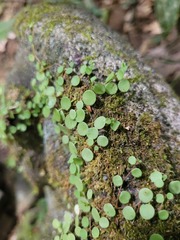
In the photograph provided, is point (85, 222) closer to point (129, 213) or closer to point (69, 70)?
point (129, 213)

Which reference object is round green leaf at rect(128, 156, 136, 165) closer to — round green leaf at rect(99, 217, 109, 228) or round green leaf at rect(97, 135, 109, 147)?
round green leaf at rect(97, 135, 109, 147)

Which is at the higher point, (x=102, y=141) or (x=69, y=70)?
(x=69, y=70)

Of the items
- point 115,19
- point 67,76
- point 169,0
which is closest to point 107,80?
point 67,76

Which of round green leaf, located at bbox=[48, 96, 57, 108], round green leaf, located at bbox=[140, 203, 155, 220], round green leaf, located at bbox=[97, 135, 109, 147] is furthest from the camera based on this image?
round green leaf, located at bbox=[48, 96, 57, 108]

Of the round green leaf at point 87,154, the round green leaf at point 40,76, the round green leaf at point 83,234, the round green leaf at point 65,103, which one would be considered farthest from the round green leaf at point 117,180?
the round green leaf at point 40,76

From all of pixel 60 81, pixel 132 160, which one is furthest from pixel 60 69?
pixel 132 160

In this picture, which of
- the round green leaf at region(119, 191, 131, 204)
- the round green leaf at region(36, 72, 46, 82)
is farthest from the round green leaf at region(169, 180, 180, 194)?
the round green leaf at region(36, 72, 46, 82)

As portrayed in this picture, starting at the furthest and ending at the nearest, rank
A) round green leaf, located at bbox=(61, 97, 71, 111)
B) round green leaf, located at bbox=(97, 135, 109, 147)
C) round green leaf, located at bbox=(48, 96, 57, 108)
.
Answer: round green leaf, located at bbox=(48, 96, 57, 108) → round green leaf, located at bbox=(61, 97, 71, 111) → round green leaf, located at bbox=(97, 135, 109, 147)
